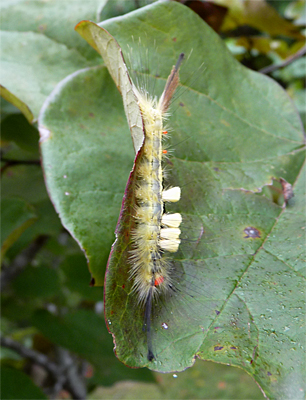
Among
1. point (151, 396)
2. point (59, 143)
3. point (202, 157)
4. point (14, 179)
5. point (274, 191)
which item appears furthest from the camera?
point (151, 396)

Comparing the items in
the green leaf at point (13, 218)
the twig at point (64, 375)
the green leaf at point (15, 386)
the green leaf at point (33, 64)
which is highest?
the green leaf at point (33, 64)

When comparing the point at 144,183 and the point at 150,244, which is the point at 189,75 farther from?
the point at 150,244

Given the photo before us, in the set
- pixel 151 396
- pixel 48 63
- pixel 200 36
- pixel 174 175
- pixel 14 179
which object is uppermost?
pixel 200 36

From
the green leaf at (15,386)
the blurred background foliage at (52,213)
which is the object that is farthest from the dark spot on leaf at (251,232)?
the green leaf at (15,386)

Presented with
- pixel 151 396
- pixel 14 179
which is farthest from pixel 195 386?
pixel 14 179

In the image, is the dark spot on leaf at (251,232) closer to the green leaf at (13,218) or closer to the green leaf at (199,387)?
the green leaf at (13,218)

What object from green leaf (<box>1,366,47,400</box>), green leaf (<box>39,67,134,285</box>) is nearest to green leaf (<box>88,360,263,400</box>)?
green leaf (<box>1,366,47,400</box>)

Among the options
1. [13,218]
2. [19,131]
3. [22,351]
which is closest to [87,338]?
[22,351]

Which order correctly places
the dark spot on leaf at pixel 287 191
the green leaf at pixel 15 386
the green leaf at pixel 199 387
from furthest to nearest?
the green leaf at pixel 199 387
the green leaf at pixel 15 386
the dark spot on leaf at pixel 287 191
